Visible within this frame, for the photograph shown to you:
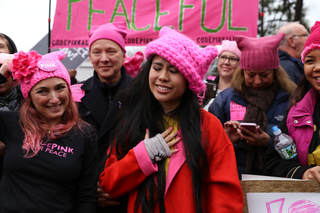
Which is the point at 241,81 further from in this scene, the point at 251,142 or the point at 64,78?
the point at 64,78

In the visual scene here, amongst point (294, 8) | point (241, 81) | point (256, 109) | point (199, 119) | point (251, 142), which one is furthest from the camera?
point (294, 8)

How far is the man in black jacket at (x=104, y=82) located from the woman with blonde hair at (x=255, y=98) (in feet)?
3.50

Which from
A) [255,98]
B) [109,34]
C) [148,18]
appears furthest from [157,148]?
[148,18]

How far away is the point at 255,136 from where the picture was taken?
8.46 ft

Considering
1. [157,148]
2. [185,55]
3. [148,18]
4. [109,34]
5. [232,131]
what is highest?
[148,18]

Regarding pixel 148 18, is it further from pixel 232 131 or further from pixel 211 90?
pixel 232 131

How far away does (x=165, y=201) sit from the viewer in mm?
1823

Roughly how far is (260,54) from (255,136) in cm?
87

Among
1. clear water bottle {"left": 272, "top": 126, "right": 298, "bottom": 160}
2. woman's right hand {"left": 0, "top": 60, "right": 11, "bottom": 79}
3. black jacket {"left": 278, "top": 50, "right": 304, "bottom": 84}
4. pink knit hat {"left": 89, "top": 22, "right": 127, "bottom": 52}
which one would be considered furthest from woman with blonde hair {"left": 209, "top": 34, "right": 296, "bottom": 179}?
woman's right hand {"left": 0, "top": 60, "right": 11, "bottom": 79}

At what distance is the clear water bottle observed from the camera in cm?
214

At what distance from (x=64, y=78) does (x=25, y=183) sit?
0.84 meters

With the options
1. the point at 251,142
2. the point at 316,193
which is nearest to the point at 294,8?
the point at 251,142

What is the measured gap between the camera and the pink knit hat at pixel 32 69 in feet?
7.41

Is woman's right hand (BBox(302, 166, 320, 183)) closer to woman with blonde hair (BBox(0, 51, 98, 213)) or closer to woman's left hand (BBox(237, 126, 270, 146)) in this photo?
woman's left hand (BBox(237, 126, 270, 146))
